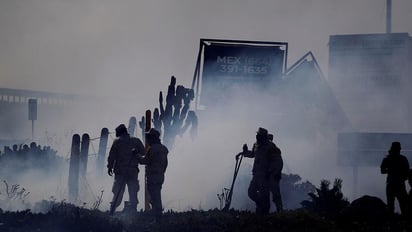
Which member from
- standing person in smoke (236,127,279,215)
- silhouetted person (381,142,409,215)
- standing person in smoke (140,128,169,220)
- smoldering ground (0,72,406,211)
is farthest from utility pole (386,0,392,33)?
standing person in smoke (140,128,169,220)

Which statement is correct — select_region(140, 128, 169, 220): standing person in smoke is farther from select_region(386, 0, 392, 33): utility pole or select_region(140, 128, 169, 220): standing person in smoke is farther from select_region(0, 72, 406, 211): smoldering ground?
select_region(386, 0, 392, 33): utility pole

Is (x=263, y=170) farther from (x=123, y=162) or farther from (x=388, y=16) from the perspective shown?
(x=388, y=16)

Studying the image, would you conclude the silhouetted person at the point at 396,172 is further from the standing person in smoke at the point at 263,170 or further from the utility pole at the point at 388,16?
the utility pole at the point at 388,16

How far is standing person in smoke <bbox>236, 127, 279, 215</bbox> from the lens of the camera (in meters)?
16.1

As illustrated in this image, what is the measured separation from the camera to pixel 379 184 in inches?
1214

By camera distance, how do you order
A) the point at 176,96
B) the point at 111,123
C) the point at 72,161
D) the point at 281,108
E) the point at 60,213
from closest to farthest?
the point at 60,213 < the point at 72,161 < the point at 176,96 < the point at 281,108 < the point at 111,123

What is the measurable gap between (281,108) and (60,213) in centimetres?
2104

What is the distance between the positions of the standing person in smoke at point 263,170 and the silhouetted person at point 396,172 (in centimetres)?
255

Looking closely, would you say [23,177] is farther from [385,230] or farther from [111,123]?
[111,123]

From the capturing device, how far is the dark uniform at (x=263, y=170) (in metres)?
16.1

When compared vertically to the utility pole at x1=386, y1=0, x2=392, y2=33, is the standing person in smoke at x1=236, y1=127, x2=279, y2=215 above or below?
below

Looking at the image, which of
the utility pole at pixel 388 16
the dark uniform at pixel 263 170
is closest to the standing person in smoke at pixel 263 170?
the dark uniform at pixel 263 170

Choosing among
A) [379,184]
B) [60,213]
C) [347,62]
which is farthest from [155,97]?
[60,213]

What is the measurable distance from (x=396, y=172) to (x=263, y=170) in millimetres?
2946
